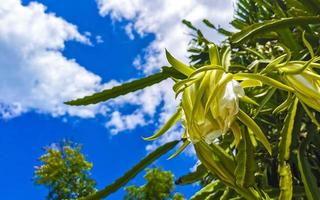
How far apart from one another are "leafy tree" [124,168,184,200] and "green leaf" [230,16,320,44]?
9431 millimetres

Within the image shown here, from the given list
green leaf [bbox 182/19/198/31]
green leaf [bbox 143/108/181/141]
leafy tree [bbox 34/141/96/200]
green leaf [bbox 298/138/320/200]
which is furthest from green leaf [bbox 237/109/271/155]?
leafy tree [bbox 34/141/96/200]

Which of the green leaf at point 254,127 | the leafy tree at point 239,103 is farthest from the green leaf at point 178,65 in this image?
the green leaf at point 254,127

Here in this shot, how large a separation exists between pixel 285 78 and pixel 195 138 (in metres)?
0.19

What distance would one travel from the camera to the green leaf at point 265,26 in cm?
112

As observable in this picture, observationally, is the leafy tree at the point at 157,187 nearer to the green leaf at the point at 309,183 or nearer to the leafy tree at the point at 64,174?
the leafy tree at the point at 64,174

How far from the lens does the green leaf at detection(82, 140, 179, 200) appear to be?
42.4 inches

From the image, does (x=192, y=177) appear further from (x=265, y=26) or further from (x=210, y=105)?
(x=210, y=105)

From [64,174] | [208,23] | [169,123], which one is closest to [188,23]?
[208,23]

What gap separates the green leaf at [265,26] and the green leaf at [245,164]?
0.25 meters

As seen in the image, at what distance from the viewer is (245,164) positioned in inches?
35.7

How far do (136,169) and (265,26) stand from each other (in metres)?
0.42

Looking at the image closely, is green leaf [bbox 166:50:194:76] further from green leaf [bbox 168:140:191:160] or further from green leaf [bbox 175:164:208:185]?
green leaf [bbox 175:164:208:185]

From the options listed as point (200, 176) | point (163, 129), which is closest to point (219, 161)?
point (163, 129)

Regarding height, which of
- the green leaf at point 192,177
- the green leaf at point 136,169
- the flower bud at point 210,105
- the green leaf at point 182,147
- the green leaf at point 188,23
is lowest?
the flower bud at point 210,105
